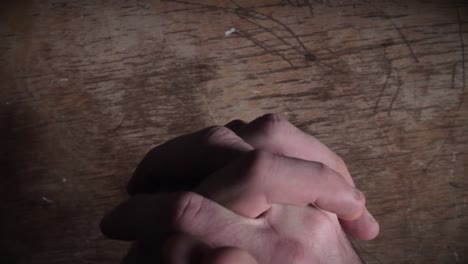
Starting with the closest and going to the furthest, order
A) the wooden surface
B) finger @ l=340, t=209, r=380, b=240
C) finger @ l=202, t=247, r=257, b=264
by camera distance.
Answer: finger @ l=202, t=247, r=257, b=264
finger @ l=340, t=209, r=380, b=240
the wooden surface

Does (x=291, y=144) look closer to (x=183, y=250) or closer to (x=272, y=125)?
(x=272, y=125)

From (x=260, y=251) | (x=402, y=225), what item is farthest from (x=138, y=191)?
(x=402, y=225)

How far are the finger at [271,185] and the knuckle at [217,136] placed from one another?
0.07 metres

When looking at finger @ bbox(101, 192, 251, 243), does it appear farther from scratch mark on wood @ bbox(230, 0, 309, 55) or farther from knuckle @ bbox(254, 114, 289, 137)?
scratch mark on wood @ bbox(230, 0, 309, 55)

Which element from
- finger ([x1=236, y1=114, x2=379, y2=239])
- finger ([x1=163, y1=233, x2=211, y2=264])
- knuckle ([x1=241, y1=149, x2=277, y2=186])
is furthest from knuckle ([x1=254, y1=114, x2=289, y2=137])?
finger ([x1=163, y1=233, x2=211, y2=264])

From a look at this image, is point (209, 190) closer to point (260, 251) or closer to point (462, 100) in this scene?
point (260, 251)

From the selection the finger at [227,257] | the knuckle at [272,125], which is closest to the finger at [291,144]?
the knuckle at [272,125]

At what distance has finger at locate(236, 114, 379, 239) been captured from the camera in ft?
2.31

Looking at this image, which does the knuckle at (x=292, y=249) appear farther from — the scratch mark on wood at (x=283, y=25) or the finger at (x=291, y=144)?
the scratch mark on wood at (x=283, y=25)

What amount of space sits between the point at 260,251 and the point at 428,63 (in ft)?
1.58

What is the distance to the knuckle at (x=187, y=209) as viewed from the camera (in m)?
0.57

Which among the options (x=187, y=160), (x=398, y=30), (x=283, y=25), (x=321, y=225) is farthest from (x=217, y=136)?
(x=398, y=30)

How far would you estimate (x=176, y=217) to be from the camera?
1.86ft

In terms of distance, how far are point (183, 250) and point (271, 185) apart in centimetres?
13
